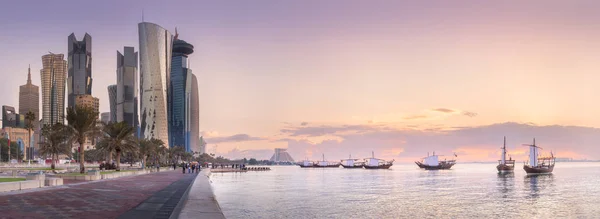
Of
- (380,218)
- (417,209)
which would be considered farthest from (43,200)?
(417,209)

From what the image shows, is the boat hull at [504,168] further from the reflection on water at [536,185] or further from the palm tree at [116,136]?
the palm tree at [116,136]

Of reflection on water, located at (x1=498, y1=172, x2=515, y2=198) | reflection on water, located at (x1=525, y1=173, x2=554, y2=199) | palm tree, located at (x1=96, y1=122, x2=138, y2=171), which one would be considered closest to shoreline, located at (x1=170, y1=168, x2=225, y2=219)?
reflection on water, located at (x1=498, y1=172, x2=515, y2=198)

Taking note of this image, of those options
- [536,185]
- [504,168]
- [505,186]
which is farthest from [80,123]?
[504,168]

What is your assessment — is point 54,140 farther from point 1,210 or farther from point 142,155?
point 1,210

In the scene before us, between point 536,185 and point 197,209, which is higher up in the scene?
point 197,209

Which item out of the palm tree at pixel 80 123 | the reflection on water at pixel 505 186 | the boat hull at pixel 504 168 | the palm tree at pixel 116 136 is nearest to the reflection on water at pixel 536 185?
the reflection on water at pixel 505 186

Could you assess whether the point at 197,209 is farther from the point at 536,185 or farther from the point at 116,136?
the point at 536,185

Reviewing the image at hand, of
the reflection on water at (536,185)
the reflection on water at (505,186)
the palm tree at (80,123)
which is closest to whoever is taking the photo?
the palm tree at (80,123)

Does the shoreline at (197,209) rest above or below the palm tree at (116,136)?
below

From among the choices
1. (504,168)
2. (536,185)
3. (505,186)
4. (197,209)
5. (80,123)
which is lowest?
(504,168)

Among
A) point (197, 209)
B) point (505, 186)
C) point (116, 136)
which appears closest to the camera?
point (197, 209)

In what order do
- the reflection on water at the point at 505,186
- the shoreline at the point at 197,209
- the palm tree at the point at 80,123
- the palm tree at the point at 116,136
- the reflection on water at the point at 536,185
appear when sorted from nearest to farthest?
the shoreline at the point at 197,209
the palm tree at the point at 80,123
the reflection on water at the point at 536,185
the reflection on water at the point at 505,186
the palm tree at the point at 116,136

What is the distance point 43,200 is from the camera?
2714 cm

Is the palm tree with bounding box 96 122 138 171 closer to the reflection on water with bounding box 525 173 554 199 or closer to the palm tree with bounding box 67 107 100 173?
the palm tree with bounding box 67 107 100 173
